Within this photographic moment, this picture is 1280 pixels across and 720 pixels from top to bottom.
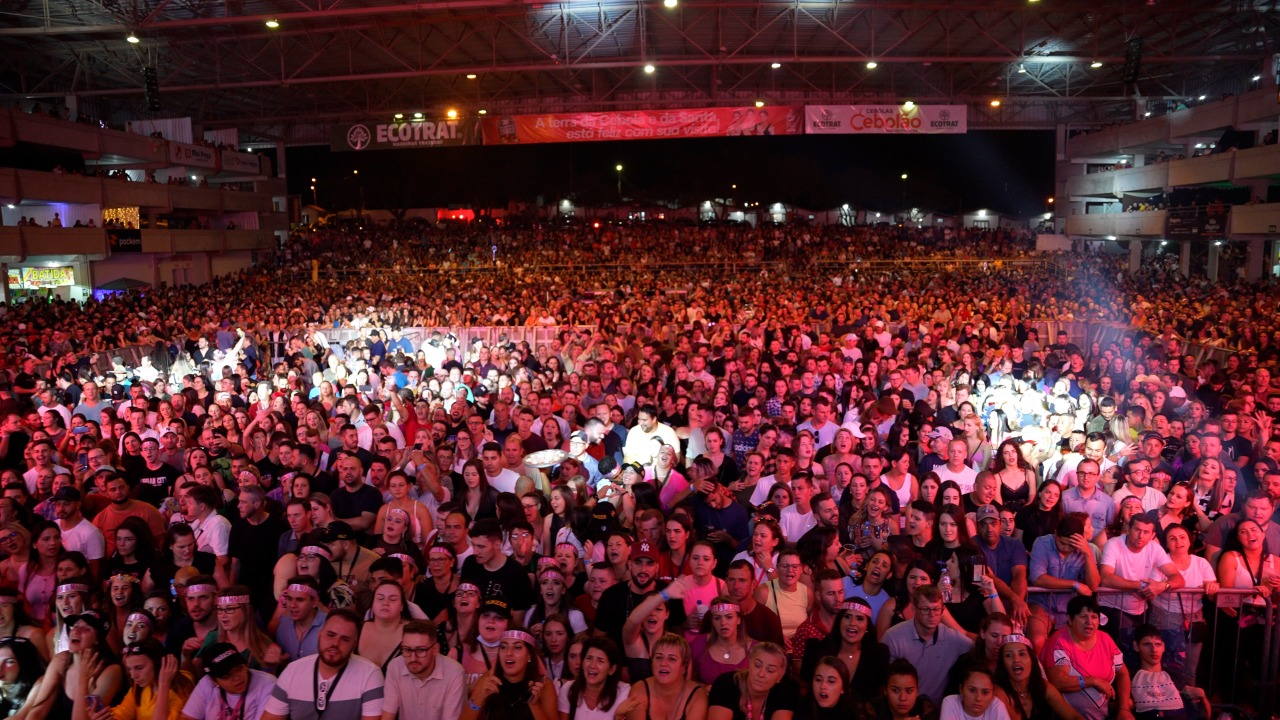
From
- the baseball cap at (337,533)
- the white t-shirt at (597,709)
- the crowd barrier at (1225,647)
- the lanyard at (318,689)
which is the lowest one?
the crowd barrier at (1225,647)

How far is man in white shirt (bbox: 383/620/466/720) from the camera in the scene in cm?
402

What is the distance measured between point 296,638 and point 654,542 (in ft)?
6.54

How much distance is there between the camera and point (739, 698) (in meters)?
4.02

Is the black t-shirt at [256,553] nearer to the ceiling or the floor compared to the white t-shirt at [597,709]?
nearer to the ceiling

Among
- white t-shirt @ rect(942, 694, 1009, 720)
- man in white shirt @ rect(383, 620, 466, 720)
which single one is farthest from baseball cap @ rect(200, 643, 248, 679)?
white t-shirt @ rect(942, 694, 1009, 720)

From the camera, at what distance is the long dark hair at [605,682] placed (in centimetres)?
398

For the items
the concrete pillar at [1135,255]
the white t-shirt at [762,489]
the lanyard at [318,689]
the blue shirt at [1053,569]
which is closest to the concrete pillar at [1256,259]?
the concrete pillar at [1135,255]

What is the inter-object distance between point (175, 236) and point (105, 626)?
2820 cm

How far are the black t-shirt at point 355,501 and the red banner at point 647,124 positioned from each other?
16.2 metres

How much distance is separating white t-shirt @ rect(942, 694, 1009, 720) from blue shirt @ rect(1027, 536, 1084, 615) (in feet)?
4.87

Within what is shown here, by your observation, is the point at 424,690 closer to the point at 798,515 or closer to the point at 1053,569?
the point at 798,515

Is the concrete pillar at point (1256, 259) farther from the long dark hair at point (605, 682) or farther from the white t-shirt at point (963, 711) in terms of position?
the long dark hair at point (605, 682)

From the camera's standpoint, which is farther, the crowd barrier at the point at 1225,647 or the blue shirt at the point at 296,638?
the crowd barrier at the point at 1225,647

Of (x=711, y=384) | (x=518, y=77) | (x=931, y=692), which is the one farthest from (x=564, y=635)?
(x=518, y=77)
